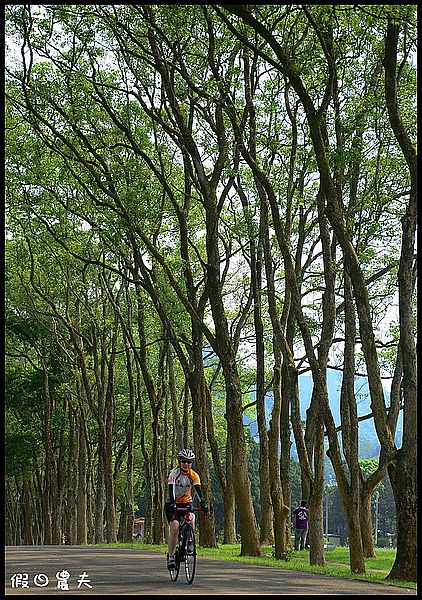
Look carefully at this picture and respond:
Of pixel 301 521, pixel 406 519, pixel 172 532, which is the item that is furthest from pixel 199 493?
pixel 301 521

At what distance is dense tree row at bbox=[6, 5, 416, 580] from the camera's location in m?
17.4

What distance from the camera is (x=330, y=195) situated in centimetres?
1741

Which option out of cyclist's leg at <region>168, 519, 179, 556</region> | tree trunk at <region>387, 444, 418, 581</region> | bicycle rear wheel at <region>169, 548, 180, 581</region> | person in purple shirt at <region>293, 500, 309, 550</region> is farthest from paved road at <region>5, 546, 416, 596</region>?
person in purple shirt at <region>293, 500, 309, 550</region>

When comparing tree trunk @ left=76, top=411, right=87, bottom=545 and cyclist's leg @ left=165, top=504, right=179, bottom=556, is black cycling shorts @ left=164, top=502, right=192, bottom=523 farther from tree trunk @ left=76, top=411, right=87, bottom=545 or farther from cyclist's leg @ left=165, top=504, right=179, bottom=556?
tree trunk @ left=76, top=411, right=87, bottom=545

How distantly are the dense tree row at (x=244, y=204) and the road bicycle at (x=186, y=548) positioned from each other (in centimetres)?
361

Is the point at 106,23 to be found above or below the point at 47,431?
above

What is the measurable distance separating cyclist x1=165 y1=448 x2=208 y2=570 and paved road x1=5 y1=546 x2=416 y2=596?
60 cm

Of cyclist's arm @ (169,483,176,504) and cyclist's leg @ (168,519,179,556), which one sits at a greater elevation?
cyclist's arm @ (169,483,176,504)

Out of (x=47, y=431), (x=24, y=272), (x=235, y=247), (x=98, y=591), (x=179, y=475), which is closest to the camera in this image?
(x=98, y=591)

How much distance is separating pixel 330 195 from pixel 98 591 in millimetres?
8221

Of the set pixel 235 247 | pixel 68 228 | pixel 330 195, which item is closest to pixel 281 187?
pixel 330 195

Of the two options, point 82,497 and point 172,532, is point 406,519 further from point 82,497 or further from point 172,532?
point 82,497

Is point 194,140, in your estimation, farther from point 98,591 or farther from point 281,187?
point 98,591

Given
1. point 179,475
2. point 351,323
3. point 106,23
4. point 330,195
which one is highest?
point 106,23
